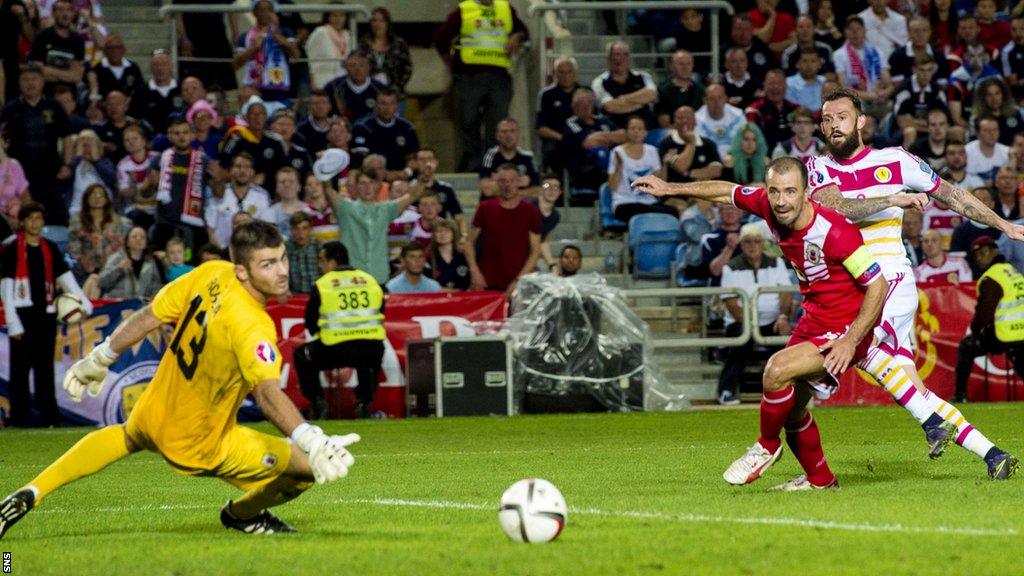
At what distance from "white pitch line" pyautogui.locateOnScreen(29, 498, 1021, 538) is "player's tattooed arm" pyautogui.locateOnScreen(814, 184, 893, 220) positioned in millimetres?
2721

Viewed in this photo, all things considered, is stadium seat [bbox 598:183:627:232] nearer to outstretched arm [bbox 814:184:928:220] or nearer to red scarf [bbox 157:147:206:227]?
red scarf [bbox 157:147:206:227]

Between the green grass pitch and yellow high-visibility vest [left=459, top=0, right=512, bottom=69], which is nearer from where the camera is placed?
the green grass pitch

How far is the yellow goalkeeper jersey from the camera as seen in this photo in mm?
7395

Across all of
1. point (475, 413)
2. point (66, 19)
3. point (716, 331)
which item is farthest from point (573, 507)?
point (66, 19)

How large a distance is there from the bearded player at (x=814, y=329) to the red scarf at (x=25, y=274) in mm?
9530

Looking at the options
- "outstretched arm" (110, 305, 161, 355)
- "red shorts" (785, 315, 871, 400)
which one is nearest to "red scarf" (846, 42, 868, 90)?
"red shorts" (785, 315, 871, 400)

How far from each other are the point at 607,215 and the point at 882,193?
409 inches

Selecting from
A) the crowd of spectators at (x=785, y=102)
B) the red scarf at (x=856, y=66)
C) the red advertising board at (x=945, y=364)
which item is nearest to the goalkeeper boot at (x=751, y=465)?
the red advertising board at (x=945, y=364)

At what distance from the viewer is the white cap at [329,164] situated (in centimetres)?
1923

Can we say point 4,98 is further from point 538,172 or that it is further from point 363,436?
point 363,436

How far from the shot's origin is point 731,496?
28.9 ft

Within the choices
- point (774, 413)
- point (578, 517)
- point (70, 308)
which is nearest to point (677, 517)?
point (578, 517)

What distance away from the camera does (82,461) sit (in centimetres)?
754

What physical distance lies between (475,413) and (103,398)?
3.96 metres
